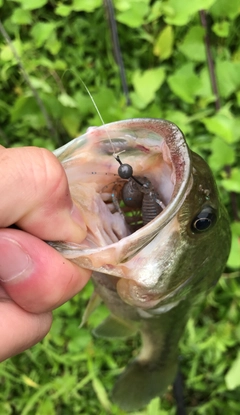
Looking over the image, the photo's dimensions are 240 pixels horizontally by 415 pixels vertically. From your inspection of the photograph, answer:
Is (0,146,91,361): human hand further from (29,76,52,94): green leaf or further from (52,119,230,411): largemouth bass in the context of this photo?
(29,76,52,94): green leaf

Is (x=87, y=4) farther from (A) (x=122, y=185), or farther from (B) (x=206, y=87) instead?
(A) (x=122, y=185)

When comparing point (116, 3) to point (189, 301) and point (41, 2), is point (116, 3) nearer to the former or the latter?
point (41, 2)

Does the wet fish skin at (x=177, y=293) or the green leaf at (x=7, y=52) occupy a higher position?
the green leaf at (x=7, y=52)

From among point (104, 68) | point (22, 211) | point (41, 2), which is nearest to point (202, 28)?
point (104, 68)

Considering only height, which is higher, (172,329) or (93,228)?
(93,228)

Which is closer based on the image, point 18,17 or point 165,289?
point 165,289

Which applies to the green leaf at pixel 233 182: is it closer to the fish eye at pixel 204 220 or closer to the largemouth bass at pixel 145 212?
the largemouth bass at pixel 145 212

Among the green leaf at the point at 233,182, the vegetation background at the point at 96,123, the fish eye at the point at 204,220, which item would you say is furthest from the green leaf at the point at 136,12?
the fish eye at the point at 204,220

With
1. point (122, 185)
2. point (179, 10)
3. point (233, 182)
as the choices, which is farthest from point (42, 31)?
point (122, 185)
